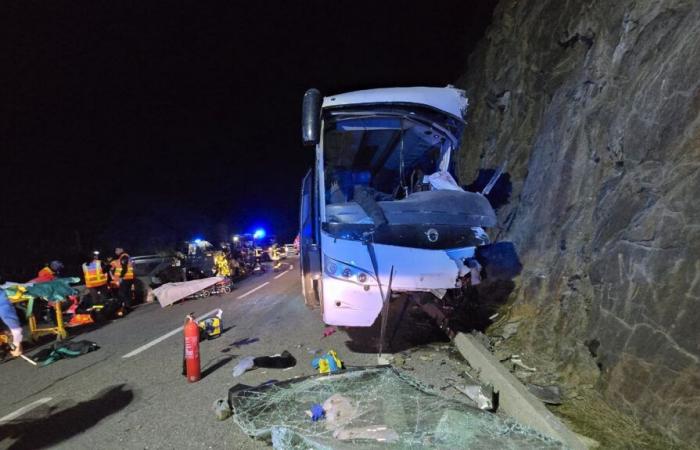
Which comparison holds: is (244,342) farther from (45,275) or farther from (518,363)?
(45,275)

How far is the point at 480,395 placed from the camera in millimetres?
4078

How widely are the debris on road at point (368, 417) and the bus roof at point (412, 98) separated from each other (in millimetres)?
3768

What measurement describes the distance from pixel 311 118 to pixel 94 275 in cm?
834

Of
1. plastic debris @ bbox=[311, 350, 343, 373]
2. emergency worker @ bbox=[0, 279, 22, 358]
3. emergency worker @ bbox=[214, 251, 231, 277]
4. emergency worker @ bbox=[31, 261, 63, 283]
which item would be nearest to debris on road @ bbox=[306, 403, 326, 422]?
plastic debris @ bbox=[311, 350, 343, 373]

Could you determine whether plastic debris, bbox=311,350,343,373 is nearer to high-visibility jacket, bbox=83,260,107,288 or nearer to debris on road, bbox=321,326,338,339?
debris on road, bbox=321,326,338,339

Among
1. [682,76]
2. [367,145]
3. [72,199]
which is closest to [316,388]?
[367,145]

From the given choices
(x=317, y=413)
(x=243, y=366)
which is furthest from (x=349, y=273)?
(x=243, y=366)

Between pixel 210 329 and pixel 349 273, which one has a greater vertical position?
pixel 349 273

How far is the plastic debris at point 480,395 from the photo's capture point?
13.0ft

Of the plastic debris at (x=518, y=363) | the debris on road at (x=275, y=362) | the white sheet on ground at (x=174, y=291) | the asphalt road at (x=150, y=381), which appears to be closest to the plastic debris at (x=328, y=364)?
the asphalt road at (x=150, y=381)

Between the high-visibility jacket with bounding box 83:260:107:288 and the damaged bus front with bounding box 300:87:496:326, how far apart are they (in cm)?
697

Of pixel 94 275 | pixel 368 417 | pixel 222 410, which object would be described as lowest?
pixel 94 275

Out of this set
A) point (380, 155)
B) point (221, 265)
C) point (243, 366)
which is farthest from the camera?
point (221, 265)

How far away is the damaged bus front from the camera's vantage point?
504 cm
